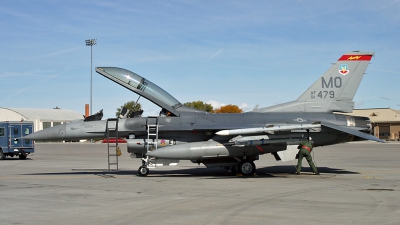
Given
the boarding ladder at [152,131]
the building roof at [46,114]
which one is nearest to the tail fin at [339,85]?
the boarding ladder at [152,131]

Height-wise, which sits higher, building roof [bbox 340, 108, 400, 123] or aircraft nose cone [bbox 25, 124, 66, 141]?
building roof [bbox 340, 108, 400, 123]

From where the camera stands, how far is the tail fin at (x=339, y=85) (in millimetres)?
16406

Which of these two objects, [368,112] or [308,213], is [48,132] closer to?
[308,213]

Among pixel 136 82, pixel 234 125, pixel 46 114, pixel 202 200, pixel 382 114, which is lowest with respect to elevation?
pixel 202 200

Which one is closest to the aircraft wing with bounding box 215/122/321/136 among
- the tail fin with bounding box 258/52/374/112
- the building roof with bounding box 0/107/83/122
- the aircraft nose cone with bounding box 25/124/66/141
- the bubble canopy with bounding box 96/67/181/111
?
the tail fin with bounding box 258/52/374/112

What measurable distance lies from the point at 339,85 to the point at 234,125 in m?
4.15

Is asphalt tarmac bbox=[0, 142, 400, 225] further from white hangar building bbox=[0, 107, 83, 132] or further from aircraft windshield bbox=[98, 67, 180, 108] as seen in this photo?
white hangar building bbox=[0, 107, 83, 132]

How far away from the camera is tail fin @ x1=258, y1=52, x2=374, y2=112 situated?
16406 millimetres

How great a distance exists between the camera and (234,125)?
15.6 metres

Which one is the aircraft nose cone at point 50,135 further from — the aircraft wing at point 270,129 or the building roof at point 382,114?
the building roof at point 382,114

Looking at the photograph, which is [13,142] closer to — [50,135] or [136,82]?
[50,135]

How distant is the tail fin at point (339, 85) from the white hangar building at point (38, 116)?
214 ft

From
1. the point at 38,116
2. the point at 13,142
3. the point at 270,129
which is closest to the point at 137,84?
the point at 270,129

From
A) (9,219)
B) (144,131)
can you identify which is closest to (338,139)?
(144,131)
